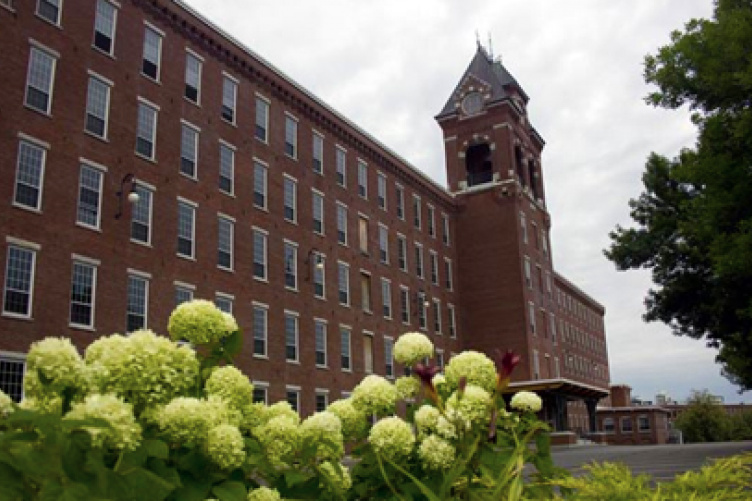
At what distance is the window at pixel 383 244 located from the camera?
140 feet

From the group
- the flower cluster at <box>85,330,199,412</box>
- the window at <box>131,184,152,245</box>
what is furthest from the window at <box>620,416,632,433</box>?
the flower cluster at <box>85,330,199,412</box>

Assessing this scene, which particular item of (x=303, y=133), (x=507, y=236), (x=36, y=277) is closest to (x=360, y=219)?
(x=303, y=133)

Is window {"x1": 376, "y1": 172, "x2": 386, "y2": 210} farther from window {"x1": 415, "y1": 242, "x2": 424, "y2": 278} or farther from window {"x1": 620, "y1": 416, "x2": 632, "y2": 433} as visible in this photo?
window {"x1": 620, "y1": 416, "x2": 632, "y2": 433}

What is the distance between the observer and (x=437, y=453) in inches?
112

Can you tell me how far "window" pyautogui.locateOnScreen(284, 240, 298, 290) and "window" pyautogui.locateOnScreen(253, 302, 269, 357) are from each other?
7.67 feet

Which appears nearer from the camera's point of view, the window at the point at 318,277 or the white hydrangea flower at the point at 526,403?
the white hydrangea flower at the point at 526,403

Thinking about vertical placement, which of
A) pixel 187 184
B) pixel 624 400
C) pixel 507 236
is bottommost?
pixel 624 400

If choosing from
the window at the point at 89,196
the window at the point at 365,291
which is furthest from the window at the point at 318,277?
the window at the point at 89,196

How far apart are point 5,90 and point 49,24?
3.36 m

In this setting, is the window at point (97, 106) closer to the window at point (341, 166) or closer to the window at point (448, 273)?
the window at point (341, 166)

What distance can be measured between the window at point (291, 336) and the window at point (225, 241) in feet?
15.0

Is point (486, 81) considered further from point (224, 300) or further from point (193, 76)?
point (224, 300)

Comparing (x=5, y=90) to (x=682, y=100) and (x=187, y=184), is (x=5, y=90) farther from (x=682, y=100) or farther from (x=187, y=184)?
(x=682, y=100)

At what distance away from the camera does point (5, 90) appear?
71.1ft
